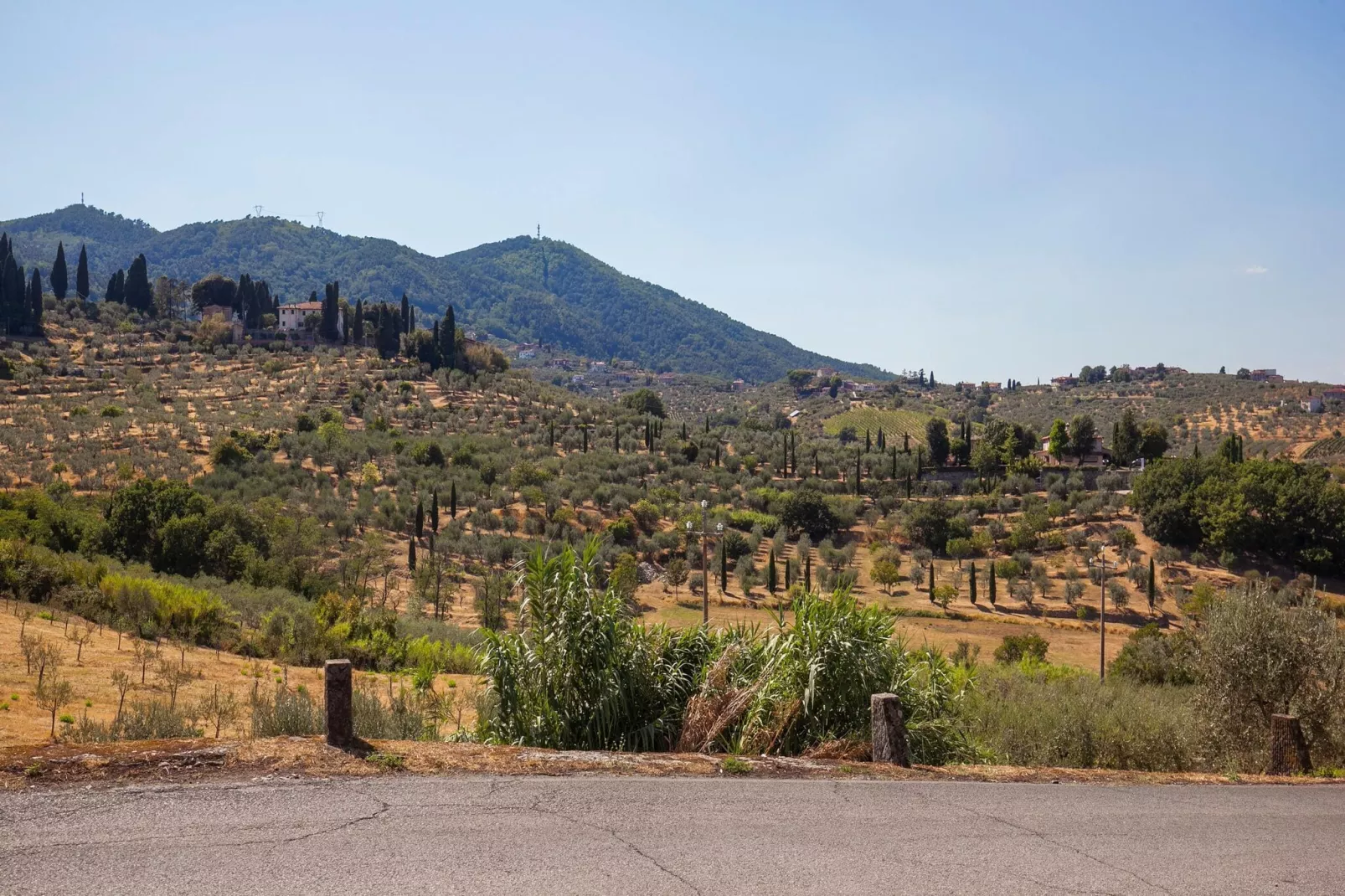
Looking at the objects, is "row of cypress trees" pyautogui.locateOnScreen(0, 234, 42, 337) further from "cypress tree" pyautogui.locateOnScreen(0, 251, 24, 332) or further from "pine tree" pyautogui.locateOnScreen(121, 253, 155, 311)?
"pine tree" pyautogui.locateOnScreen(121, 253, 155, 311)

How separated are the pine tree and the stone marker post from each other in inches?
3935

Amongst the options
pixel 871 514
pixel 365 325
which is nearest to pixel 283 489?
pixel 871 514

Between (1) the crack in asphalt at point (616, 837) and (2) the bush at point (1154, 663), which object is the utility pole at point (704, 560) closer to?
(1) the crack in asphalt at point (616, 837)

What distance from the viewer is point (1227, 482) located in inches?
2026

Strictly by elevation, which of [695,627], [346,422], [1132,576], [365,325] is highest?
[365,325]

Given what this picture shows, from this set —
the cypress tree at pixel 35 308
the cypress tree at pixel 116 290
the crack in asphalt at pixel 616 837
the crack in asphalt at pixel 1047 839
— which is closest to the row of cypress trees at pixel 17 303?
the cypress tree at pixel 35 308

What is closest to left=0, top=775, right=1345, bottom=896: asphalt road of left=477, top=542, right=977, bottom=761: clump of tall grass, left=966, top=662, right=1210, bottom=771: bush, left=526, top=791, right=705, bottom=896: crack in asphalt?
left=526, top=791, right=705, bottom=896: crack in asphalt

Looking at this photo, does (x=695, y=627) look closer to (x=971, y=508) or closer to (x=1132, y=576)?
(x=1132, y=576)

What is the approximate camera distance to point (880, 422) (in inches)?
4299

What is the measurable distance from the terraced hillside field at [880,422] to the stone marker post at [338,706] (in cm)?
9660

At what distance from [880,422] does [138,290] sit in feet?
277

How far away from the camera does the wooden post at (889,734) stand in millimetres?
8875

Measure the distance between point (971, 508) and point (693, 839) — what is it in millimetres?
56102

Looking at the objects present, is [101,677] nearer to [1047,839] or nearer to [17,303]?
[1047,839]
